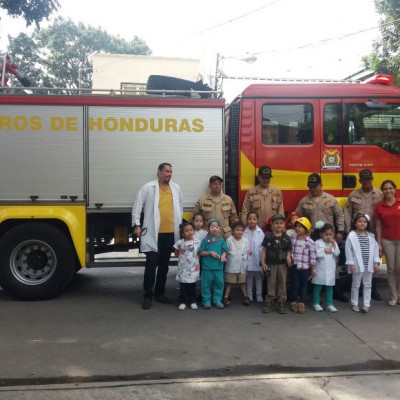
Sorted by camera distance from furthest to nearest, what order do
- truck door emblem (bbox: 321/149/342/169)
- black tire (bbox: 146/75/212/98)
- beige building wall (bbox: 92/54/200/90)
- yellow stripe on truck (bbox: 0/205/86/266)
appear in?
1. beige building wall (bbox: 92/54/200/90)
2. black tire (bbox: 146/75/212/98)
3. truck door emblem (bbox: 321/149/342/169)
4. yellow stripe on truck (bbox: 0/205/86/266)

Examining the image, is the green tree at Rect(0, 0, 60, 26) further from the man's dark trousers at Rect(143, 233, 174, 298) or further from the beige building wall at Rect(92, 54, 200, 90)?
the beige building wall at Rect(92, 54, 200, 90)

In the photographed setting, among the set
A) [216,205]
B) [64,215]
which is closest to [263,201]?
[216,205]

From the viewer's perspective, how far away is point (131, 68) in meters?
24.6

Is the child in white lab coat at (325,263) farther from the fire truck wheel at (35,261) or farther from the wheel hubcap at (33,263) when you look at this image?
the wheel hubcap at (33,263)

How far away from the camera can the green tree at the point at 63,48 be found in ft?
104

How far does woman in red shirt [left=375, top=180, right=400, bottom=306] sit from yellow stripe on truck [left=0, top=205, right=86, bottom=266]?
12.6 feet

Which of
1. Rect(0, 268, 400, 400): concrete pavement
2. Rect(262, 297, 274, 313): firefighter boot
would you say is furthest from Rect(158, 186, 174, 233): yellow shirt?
Rect(262, 297, 274, 313): firefighter boot

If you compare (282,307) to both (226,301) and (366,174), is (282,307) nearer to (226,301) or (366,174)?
(226,301)

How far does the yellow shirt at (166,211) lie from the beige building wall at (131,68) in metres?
19.2

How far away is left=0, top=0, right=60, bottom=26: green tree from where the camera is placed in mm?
6445

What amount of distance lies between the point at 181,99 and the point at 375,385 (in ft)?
13.3

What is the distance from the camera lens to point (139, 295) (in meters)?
6.44

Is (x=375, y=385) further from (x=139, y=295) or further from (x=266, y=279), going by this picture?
(x=139, y=295)

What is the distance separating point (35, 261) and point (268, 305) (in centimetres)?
312
